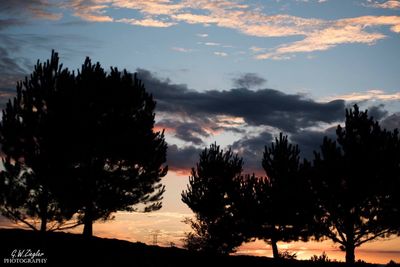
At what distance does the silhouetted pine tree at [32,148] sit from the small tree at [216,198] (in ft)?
42.6

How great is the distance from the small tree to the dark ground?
15.8 meters

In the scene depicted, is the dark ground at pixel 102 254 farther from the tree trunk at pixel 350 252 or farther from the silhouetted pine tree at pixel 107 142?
the tree trunk at pixel 350 252

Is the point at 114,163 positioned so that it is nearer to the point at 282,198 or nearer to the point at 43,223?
the point at 43,223

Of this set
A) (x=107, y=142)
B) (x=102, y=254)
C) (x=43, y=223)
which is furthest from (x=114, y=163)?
(x=102, y=254)

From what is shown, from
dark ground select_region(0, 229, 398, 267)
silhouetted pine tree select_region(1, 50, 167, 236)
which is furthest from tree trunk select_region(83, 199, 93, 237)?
dark ground select_region(0, 229, 398, 267)

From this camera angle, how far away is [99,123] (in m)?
22.6

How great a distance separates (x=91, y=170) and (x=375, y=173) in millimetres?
16959

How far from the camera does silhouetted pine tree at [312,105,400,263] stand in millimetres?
24969

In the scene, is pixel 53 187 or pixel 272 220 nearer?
pixel 53 187

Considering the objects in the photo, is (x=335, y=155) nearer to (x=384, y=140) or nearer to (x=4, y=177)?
(x=384, y=140)

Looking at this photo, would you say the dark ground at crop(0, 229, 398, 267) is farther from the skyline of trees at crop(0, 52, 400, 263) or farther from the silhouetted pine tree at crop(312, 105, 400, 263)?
the silhouetted pine tree at crop(312, 105, 400, 263)

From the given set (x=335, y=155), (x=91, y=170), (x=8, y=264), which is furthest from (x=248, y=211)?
(x=8, y=264)

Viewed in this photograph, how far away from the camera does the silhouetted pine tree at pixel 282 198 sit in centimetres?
2801

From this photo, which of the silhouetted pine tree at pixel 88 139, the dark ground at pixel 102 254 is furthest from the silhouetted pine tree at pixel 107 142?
the dark ground at pixel 102 254
